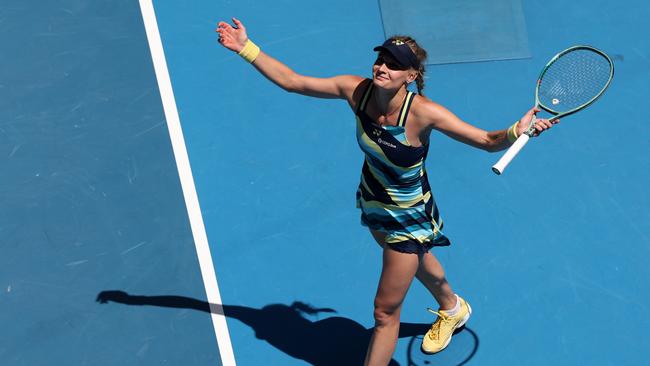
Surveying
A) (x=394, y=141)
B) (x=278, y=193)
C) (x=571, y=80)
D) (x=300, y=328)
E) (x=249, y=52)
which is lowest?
(x=300, y=328)

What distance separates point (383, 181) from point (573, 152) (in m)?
2.83

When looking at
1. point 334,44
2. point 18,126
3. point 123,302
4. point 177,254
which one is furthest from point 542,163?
point 18,126

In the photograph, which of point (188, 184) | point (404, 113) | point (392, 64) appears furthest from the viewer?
point (188, 184)

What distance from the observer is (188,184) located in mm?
6637

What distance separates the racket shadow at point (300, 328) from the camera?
594cm

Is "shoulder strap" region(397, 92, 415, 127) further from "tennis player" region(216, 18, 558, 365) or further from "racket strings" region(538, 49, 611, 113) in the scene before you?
"racket strings" region(538, 49, 611, 113)

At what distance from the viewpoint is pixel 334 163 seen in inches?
272

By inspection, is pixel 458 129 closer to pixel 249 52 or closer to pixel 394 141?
pixel 394 141

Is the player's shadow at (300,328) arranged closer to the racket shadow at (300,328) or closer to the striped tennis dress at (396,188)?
the racket shadow at (300,328)

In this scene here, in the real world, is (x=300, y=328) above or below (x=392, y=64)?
below

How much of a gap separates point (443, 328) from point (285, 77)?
2.20 meters

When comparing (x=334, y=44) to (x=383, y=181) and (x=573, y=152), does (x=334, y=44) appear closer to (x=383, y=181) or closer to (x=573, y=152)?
(x=573, y=152)

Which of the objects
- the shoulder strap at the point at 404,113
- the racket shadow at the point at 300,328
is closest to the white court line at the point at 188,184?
the racket shadow at the point at 300,328

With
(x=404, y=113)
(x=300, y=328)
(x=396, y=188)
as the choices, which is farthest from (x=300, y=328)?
(x=404, y=113)
